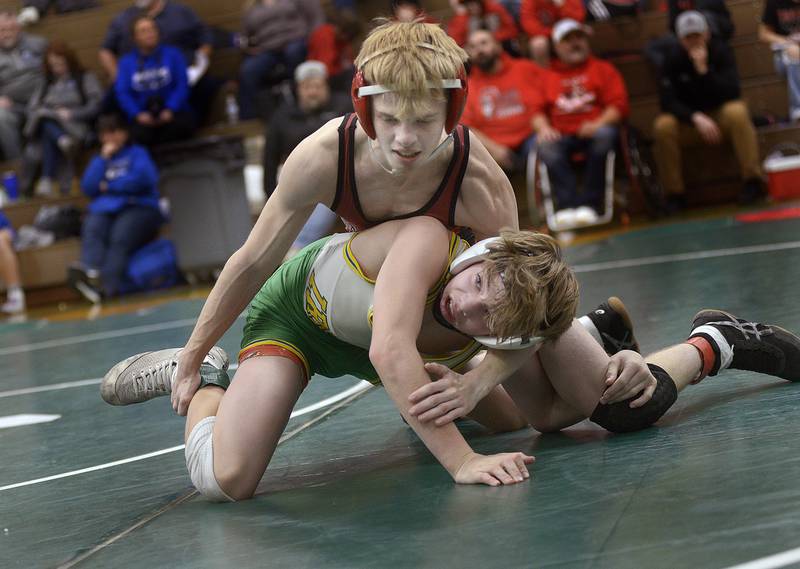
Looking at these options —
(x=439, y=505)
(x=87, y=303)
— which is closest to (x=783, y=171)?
(x=87, y=303)

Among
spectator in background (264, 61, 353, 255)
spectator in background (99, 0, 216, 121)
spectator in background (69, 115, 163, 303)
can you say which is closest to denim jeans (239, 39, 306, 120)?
spectator in background (99, 0, 216, 121)

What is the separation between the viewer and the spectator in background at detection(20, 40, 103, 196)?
10.1 meters

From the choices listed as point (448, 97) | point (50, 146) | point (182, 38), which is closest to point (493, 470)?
point (448, 97)

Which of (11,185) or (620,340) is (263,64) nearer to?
(11,185)

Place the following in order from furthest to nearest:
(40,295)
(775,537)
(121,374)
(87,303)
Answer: (40,295) < (87,303) < (121,374) < (775,537)

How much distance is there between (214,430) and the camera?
2857 mm

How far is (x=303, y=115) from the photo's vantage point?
28.0ft

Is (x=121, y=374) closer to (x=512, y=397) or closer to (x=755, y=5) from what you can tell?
(x=512, y=397)

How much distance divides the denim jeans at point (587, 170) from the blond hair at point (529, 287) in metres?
5.59

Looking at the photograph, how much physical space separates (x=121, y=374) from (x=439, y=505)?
4.14 feet

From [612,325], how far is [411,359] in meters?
1.00

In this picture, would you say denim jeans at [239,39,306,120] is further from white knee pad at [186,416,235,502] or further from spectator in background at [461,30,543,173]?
→ white knee pad at [186,416,235,502]

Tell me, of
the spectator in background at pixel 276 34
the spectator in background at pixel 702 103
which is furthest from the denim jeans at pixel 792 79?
the spectator in background at pixel 276 34

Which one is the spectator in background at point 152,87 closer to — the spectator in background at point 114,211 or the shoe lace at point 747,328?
the spectator in background at point 114,211
